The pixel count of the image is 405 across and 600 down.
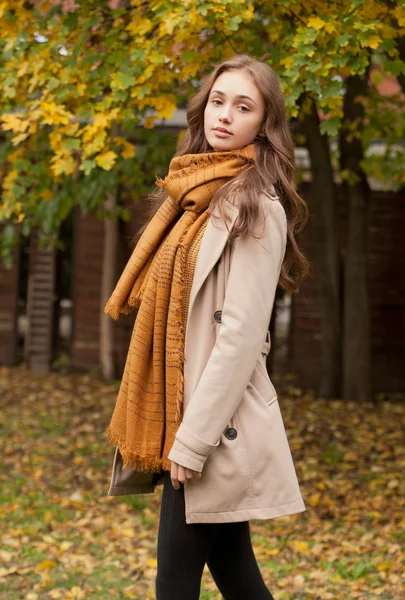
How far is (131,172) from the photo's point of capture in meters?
6.84

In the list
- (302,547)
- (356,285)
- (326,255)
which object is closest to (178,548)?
(302,547)

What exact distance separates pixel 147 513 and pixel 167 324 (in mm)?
3015

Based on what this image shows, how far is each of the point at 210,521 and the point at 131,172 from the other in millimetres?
5017

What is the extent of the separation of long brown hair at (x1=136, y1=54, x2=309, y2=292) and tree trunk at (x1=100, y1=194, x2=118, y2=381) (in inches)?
221

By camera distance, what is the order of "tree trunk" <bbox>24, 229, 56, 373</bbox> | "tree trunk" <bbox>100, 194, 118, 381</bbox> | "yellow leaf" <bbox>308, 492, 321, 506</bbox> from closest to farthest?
"yellow leaf" <bbox>308, 492, 321, 506</bbox>, "tree trunk" <bbox>100, 194, 118, 381</bbox>, "tree trunk" <bbox>24, 229, 56, 373</bbox>

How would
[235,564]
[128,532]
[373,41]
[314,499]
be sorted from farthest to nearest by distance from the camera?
1. [314,499]
2. [128,532]
3. [373,41]
4. [235,564]

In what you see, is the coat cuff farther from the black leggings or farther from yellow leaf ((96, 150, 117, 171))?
yellow leaf ((96, 150, 117, 171))

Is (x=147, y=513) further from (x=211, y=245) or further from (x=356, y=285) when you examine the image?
(x=356, y=285)

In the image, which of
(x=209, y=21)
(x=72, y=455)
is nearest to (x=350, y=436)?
(x=72, y=455)

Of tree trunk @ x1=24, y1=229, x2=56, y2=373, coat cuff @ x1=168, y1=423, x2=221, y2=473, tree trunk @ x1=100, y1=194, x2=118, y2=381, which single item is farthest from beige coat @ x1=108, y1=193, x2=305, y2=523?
tree trunk @ x1=24, y1=229, x2=56, y2=373

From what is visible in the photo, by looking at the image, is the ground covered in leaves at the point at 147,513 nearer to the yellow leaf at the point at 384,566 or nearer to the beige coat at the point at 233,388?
the yellow leaf at the point at 384,566

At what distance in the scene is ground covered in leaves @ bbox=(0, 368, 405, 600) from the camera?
3.91 m

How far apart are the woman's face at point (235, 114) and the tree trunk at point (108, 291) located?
5773mm

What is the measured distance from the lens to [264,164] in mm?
2254
